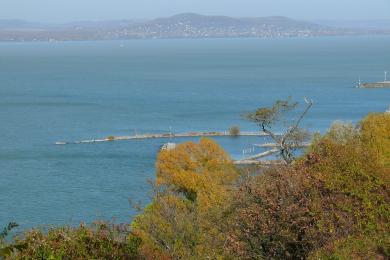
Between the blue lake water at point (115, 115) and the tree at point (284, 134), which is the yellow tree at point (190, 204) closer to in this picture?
the tree at point (284, 134)

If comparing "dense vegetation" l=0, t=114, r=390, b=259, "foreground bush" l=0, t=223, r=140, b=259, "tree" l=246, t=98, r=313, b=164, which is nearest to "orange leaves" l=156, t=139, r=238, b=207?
"tree" l=246, t=98, r=313, b=164

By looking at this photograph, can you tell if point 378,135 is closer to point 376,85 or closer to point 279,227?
point 279,227

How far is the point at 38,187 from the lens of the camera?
2998 cm

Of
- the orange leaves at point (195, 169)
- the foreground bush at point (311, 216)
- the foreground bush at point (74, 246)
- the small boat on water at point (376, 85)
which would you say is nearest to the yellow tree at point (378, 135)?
the orange leaves at point (195, 169)

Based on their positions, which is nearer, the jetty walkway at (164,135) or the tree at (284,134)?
the tree at (284,134)

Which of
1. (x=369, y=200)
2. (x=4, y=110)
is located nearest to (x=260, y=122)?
(x=369, y=200)

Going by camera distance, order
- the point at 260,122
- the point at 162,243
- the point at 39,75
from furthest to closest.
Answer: the point at 39,75 < the point at 260,122 < the point at 162,243

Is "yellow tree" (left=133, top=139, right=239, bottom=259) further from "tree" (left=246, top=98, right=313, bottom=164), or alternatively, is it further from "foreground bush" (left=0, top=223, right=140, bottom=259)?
"tree" (left=246, top=98, right=313, bottom=164)

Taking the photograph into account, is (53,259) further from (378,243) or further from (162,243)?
(162,243)

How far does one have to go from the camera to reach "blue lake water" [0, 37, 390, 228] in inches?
1110

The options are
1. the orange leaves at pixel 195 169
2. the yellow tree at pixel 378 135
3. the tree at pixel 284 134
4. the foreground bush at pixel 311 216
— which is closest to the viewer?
the foreground bush at pixel 311 216

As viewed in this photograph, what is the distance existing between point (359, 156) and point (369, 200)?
5.00 ft

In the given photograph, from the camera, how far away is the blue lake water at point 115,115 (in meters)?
28.2

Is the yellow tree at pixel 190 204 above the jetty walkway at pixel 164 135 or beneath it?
above
